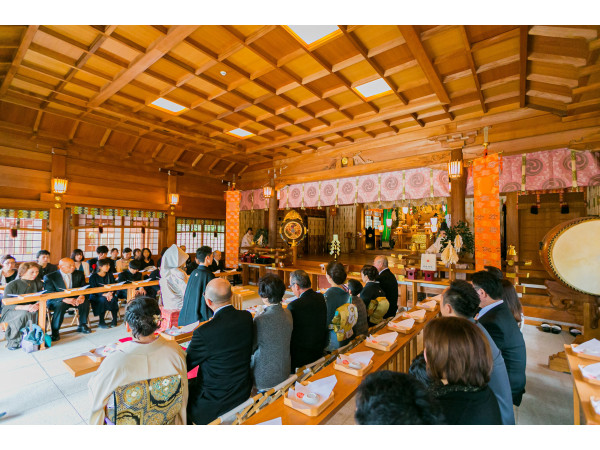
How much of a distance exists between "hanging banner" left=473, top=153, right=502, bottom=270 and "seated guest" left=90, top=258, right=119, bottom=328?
755 cm

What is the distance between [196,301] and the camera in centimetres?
394

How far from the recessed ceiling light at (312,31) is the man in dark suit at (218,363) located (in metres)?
3.59

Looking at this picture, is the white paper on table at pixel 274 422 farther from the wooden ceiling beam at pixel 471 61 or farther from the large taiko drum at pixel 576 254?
the wooden ceiling beam at pixel 471 61

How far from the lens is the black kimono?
3.92 m

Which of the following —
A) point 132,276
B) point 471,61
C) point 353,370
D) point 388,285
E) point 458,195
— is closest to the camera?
point 353,370

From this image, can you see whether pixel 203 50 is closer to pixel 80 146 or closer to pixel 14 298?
pixel 14 298

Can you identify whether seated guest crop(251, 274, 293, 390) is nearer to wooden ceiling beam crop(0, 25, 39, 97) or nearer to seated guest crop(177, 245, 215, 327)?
seated guest crop(177, 245, 215, 327)

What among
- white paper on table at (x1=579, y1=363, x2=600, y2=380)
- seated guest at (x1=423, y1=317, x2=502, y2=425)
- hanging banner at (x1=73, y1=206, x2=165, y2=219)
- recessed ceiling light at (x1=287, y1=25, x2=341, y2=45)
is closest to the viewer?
seated guest at (x1=423, y1=317, x2=502, y2=425)

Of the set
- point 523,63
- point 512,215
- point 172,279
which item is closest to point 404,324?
point 172,279

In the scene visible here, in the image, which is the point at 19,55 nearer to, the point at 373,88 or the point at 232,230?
the point at 373,88

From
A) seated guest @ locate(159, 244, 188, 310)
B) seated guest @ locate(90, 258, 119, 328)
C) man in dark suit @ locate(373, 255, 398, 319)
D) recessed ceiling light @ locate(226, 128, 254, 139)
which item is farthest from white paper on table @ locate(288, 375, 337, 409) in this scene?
recessed ceiling light @ locate(226, 128, 254, 139)

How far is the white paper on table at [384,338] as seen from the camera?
2691 millimetres

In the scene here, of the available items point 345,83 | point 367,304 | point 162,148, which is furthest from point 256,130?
point 367,304

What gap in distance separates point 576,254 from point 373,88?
4.03 m
